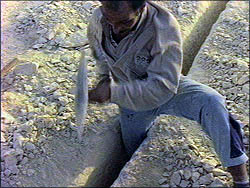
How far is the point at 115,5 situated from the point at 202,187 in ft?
3.38

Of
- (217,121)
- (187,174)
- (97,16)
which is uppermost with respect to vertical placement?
(97,16)

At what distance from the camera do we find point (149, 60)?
1941 millimetres

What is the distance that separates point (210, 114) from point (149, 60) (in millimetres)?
398

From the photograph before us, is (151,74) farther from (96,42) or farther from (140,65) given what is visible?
(96,42)

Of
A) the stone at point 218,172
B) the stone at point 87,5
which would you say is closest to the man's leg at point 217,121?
the stone at point 218,172

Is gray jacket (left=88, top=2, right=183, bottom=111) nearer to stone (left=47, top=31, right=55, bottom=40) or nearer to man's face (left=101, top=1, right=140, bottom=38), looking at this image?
man's face (left=101, top=1, right=140, bottom=38)

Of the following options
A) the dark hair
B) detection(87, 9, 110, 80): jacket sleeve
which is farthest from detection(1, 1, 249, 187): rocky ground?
the dark hair

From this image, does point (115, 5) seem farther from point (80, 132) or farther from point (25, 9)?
point (25, 9)

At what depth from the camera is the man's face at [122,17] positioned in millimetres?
1662

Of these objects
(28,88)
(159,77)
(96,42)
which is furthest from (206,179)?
(28,88)

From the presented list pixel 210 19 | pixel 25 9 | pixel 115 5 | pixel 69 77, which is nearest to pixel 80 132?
pixel 69 77

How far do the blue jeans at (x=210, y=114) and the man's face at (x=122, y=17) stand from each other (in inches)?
19.0

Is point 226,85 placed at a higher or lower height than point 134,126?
higher

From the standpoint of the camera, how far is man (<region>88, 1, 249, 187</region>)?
182cm
